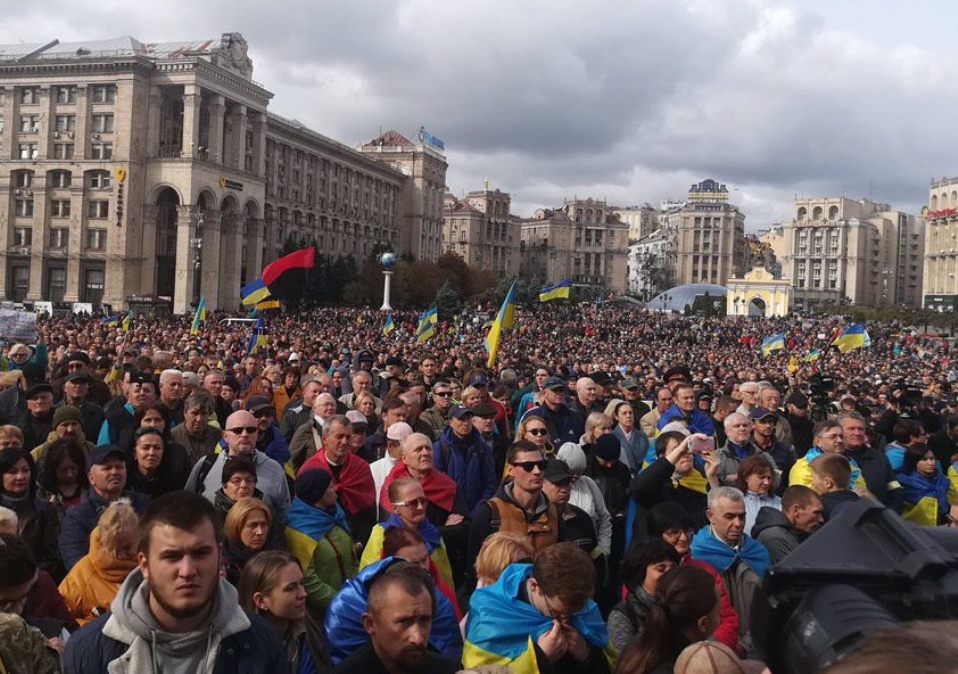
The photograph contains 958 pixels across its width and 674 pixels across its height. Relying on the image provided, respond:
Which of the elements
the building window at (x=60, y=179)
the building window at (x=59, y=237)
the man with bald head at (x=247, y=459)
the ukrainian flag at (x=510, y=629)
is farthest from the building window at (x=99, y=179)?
the ukrainian flag at (x=510, y=629)

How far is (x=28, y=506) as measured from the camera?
4957 millimetres

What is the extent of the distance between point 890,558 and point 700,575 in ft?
6.97

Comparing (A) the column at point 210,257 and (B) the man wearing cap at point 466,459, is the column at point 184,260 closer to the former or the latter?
(A) the column at point 210,257

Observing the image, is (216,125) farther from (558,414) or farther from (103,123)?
(558,414)

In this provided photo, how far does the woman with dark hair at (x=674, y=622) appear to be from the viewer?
3.20 m

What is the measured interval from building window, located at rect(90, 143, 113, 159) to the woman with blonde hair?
187ft

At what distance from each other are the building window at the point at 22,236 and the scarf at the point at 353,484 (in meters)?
59.1

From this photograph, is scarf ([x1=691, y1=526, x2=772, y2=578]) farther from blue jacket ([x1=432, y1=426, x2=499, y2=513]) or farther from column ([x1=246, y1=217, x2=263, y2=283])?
column ([x1=246, y1=217, x2=263, y2=283])

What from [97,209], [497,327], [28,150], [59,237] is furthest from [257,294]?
[28,150]

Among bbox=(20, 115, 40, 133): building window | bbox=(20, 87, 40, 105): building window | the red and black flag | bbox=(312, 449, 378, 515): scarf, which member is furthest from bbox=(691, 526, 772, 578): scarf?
bbox=(20, 87, 40, 105): building window

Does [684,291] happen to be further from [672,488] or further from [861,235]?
[672,488]

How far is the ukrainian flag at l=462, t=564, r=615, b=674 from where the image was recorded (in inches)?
130

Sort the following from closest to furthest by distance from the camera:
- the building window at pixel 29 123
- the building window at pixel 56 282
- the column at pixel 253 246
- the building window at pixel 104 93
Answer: the building window at pixel 104 93 → the building window at pixel 56 282 → the building window at pixel 29 123 → the column at pixel 253 246

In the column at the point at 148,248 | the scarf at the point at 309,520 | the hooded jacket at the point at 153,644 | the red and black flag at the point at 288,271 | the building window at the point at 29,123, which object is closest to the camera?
the hooded jacket at the point at 153,644
